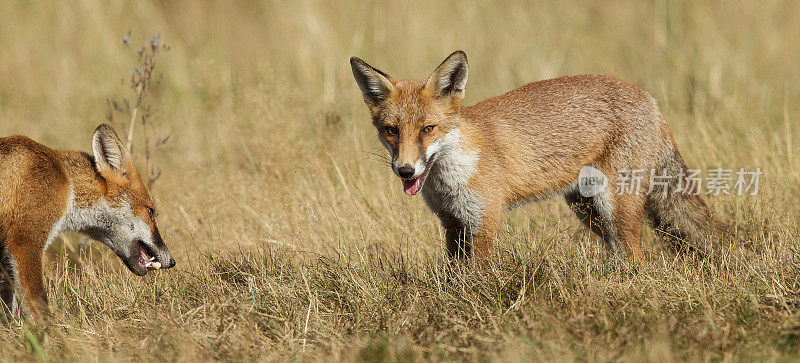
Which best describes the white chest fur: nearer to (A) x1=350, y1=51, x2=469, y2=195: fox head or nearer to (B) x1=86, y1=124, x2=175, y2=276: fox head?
(A) x1=350, y1=51, x2=469, y2=195: fox head

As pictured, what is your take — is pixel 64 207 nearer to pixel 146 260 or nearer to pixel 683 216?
pixel 146 260

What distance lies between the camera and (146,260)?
4641 mm

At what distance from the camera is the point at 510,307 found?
3.79 metres

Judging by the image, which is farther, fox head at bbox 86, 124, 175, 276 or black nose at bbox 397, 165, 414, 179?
fox head at bbox 86, 124, 175, 276

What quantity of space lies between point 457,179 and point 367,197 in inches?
50.9

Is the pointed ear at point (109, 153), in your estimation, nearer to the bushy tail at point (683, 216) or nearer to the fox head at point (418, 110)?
the fox head at point (418, 110)

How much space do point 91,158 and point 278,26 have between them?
5.85 m

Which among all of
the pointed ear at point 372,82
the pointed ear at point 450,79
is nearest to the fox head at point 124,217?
the pointed ear at point 372,82

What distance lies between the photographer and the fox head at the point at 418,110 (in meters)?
4.34

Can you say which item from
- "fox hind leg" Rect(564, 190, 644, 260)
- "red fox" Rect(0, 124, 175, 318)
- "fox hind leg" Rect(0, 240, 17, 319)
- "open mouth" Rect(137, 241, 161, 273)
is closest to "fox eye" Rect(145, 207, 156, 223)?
"red fox" Rect(0, 124, 175, 318)

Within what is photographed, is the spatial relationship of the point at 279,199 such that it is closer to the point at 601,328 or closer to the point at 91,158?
the point at 91,158

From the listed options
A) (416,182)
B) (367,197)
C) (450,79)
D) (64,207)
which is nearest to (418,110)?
(450,79)

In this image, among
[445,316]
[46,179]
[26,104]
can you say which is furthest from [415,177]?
[26,104]

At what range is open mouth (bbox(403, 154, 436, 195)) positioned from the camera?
4309 millimetres
